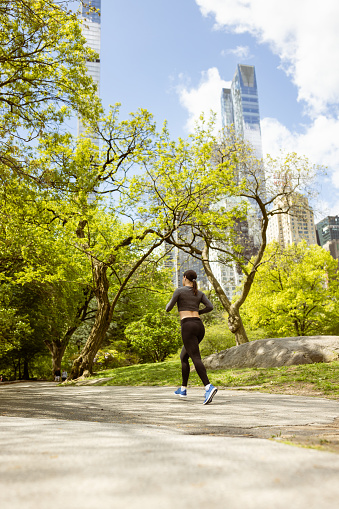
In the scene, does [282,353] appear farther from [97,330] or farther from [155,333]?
[155,333]

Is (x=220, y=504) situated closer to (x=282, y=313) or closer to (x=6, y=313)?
(x=6, y=313)

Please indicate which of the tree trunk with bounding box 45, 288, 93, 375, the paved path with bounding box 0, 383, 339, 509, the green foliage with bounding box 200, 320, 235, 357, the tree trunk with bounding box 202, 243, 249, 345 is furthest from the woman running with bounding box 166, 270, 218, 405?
the tree trunk with bounding box 45, 288, 93, 375

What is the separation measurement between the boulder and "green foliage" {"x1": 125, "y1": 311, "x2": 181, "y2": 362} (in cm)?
1331

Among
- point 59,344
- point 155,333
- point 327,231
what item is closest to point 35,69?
point 155,333

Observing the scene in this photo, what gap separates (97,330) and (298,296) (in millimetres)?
15973

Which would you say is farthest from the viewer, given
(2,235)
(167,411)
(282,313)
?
(282,313)

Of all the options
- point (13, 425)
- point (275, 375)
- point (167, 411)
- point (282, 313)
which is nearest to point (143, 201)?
point (275, 375)

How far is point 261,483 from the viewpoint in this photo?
1.46 meters

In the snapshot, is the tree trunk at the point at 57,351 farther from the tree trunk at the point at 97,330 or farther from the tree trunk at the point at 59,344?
the tree trunk at the point at 97,330

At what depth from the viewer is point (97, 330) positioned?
1619 centimetres

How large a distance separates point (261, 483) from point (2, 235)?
12.8 metres

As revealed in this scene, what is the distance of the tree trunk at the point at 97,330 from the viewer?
16.2m

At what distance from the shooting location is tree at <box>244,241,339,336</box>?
27344 mm

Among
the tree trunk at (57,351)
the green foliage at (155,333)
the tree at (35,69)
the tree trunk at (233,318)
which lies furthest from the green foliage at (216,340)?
the tree at (35,69)
